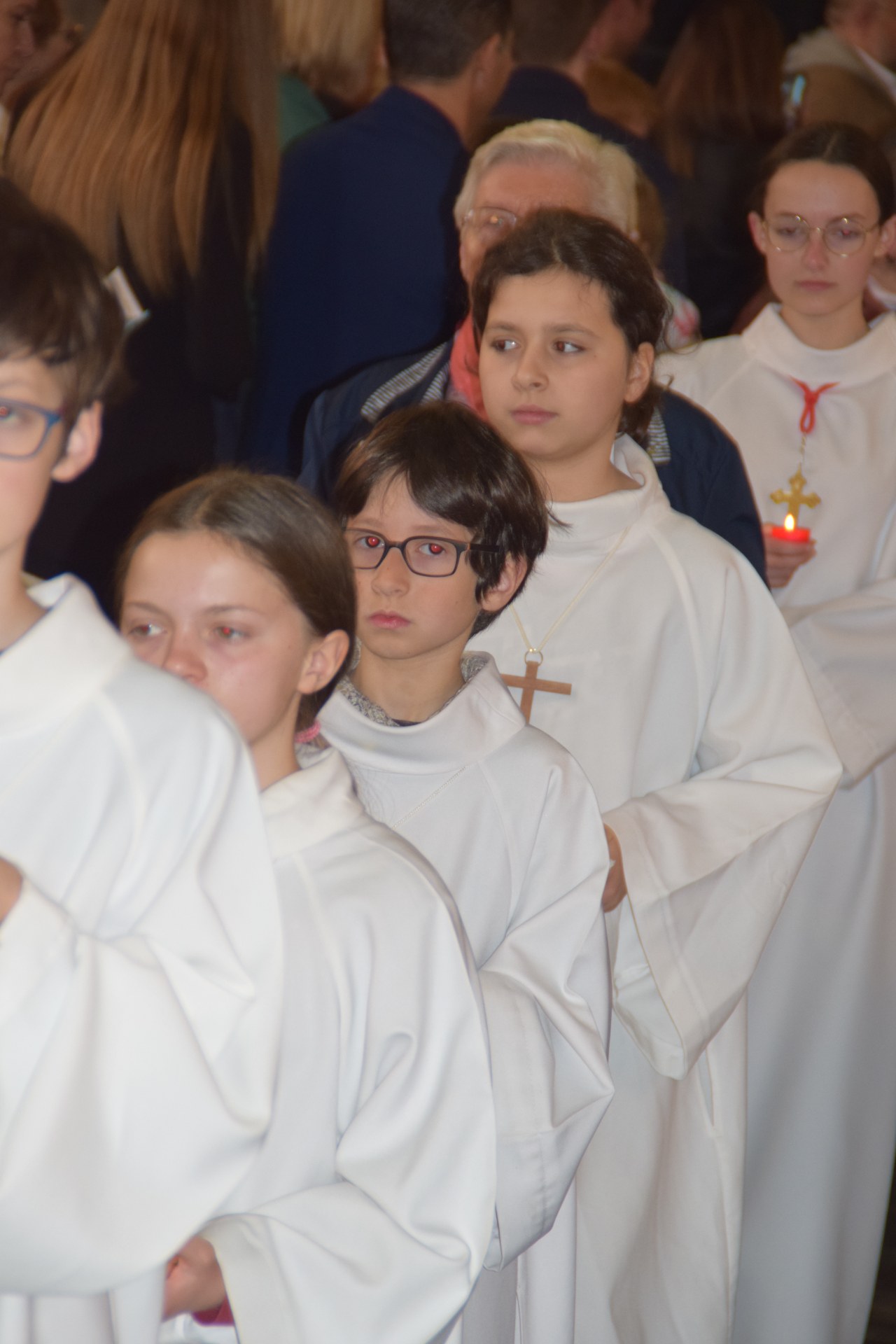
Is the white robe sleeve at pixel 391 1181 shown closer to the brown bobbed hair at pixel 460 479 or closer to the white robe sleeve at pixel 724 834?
the brown bobbed hair at pixel 460 479

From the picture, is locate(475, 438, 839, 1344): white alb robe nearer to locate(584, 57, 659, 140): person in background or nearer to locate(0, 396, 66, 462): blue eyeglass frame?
locate(0, 396, 66, 462): blue eyeglass frame

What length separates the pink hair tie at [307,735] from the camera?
1850mm

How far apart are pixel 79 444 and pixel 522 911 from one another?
1021mm

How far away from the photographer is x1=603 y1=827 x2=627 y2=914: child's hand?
2377 mm

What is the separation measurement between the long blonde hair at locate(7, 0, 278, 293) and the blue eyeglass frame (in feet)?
6.05

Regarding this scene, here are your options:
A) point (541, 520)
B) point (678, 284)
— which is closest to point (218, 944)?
point (541, 520)

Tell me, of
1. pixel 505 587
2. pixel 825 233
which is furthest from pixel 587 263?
pixel 825 233

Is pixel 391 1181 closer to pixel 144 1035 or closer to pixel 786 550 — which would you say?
pixel 144 1035

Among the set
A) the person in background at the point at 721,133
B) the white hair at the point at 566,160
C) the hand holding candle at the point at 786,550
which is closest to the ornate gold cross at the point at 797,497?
the hand holding candle at the point at 786,550

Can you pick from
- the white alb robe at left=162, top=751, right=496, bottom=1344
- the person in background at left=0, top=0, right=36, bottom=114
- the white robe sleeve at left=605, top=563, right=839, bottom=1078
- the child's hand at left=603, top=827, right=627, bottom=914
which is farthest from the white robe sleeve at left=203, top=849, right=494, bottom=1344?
the person in background at left=0, top=0, right=36, bottom=114

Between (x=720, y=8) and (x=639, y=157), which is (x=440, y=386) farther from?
(x=720, y=8)

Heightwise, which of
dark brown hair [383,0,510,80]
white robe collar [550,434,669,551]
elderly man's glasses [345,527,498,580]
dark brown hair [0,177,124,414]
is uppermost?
dark brown hair [0,177,124,414]

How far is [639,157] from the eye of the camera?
13.7ft

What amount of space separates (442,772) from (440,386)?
0.89 m
